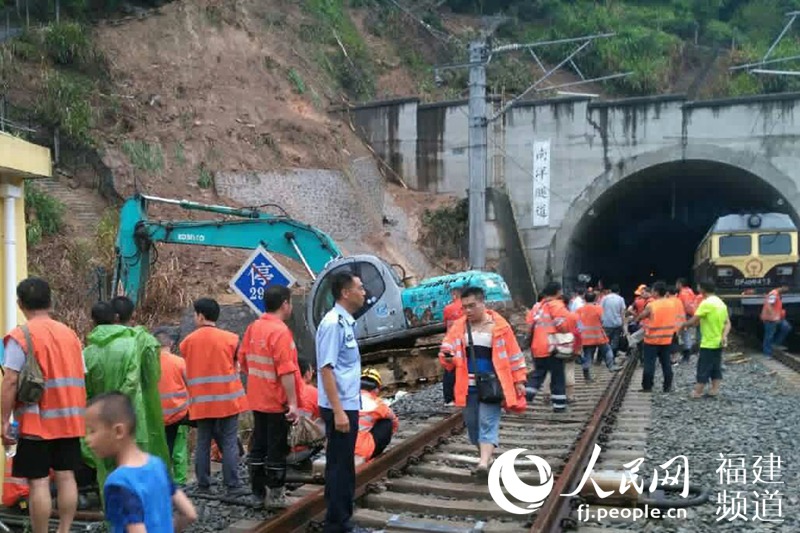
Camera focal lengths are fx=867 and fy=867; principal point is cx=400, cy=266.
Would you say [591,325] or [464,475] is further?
[591,325]

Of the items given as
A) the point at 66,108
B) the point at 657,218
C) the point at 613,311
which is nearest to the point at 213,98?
the point at 66,108

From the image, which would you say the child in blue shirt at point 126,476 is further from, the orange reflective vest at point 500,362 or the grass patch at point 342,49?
the grass patch at point 342,49

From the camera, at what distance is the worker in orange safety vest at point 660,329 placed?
41.9ft

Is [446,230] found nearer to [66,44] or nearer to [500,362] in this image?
[66,44]

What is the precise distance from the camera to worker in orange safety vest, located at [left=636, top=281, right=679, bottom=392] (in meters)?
12.8

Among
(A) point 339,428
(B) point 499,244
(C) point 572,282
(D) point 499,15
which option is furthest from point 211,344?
(D) point 499,15

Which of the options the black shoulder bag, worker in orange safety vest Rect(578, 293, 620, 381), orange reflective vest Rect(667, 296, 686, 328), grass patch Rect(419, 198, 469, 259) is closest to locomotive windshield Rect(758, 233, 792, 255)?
grass patch Rect(419, 198, 469, 259)

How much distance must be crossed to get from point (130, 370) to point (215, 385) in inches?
47.6

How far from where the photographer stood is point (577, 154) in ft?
93.1

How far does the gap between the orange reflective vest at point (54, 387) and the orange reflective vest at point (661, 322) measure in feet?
30.2

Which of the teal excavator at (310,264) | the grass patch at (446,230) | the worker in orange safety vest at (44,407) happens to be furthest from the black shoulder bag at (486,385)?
the grass patch at (446,230)

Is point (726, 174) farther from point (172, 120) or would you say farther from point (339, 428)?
point (339, 428)

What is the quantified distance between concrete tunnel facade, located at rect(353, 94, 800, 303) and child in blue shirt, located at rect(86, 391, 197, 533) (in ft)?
82.9
